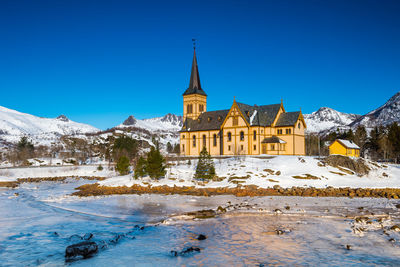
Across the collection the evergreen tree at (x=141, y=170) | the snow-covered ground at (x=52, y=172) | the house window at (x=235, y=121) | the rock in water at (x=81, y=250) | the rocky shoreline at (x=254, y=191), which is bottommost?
the rock in water at (x=81, y=250)

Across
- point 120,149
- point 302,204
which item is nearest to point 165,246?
point 302,204

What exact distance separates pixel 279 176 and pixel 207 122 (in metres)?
30.5

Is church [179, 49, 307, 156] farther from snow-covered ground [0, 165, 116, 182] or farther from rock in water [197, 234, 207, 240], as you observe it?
rock in water [197, 234, 207, 240]

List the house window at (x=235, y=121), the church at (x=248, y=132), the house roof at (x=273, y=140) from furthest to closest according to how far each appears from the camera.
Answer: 1. the house window at (x=235, y=121)
2. the church at (x=248, y=132)
3. the house roof at (x=273, y=140)

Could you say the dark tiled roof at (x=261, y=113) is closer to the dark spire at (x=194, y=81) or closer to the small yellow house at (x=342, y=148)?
the small yellow house at (x=342, y=148)

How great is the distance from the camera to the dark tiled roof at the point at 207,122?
66125mm

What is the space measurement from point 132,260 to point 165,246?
7.05 feet

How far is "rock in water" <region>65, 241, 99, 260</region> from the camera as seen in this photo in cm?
1427

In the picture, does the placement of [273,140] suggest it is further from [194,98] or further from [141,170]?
[141,170]

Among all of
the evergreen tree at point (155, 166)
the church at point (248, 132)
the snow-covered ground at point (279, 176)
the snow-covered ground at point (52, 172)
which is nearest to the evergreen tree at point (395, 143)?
the church at point (248, 132)

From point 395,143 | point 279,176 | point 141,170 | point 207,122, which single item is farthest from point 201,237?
point 395,143

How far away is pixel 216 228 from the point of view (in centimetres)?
1861

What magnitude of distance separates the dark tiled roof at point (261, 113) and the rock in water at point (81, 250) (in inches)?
1894

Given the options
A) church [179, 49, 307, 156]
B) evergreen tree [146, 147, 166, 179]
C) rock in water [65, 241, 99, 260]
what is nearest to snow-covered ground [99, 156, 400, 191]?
evergreen tree [146, 147, 166, 179]
